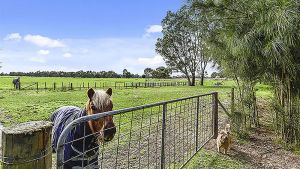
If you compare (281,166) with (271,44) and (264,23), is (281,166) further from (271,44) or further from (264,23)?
(264,23)

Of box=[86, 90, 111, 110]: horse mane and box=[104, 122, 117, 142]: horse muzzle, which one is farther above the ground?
box=[86, 90, 111, 110]: horse mane

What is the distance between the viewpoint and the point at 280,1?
27.3ft

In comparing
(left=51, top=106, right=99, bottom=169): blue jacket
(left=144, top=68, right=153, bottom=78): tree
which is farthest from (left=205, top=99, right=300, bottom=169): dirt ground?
(left=144, top=68, right=153, bottom=78): tree

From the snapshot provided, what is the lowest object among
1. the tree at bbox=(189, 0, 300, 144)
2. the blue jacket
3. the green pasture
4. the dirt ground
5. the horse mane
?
the dirt ground

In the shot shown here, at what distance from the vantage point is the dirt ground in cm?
752

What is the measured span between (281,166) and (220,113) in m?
6.17

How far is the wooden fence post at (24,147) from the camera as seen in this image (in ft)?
6.72

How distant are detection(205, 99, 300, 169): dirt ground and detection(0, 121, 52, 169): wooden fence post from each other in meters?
6.01

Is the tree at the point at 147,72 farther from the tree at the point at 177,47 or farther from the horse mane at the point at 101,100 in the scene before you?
the horse mane at the point at 101,100

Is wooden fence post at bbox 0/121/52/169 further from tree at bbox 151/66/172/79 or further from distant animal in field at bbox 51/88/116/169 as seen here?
Answer: tree at bbox 151/66/172/79

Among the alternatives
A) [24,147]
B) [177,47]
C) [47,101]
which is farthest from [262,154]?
[177,47]

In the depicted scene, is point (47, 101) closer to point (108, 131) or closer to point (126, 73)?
point (108, 131)

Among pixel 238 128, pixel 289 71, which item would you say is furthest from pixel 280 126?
pixel 289 71

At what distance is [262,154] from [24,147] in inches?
288
